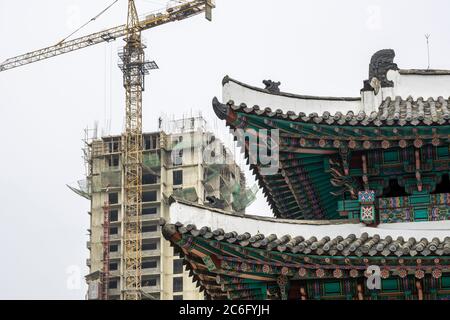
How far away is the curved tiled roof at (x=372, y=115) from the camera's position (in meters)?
21.5

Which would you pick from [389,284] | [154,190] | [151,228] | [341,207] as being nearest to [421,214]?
[341,207]

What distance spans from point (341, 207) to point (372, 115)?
7.44 ft

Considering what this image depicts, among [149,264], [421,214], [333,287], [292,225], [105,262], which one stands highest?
[105,262]

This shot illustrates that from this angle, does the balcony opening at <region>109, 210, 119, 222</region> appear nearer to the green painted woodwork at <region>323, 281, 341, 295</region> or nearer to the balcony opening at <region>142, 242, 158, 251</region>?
the balcony opening at <region>142, 242, 158, 251</region>

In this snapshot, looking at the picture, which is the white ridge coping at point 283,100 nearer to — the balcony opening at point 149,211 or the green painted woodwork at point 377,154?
the green painted woodwork at point 377,154

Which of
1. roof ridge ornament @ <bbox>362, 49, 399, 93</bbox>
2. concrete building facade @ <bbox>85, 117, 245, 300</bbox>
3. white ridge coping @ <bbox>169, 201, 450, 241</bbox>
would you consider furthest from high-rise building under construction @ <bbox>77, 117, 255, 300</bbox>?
white ridge coping @ <bbox>169, 201, 450, 241</bbox>

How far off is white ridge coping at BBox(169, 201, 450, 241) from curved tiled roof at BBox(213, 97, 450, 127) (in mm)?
2170

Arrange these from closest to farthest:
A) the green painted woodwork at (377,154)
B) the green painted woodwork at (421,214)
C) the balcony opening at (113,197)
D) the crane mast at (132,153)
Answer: the green painted woodwork at (377,154) < the green painted woodwork at (421,214) < the crane mast at (132,153) < the balcony opening at (113,197)

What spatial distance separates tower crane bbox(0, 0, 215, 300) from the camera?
127m

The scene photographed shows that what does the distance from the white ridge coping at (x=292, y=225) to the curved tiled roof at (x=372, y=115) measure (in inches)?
85.4

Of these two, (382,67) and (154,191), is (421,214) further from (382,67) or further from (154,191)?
(154,191)

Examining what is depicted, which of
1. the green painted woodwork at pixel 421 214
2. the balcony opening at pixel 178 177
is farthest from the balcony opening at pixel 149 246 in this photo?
the green painted woodwork at pixel 421 214

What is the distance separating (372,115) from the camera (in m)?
23.4
